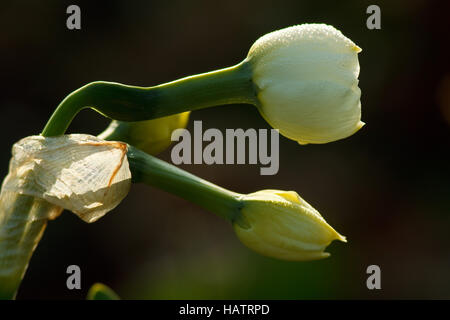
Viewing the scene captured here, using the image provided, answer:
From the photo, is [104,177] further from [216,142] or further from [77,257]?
[77,257]

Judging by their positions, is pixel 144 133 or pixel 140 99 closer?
pixel 140 99

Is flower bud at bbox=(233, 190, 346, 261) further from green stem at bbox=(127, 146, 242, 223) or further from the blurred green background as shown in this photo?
the blurred green background

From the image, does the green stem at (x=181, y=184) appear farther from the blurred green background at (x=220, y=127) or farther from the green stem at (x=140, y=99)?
the blurred green background at (x=220, y=127)

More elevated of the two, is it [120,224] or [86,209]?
[120,224]

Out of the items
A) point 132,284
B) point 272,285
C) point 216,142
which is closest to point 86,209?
point 216,142

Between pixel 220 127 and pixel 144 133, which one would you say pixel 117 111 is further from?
pixel 220 127

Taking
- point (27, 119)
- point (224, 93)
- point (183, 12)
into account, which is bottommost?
point (224, 93)

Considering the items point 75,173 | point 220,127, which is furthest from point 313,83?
point 220,127
